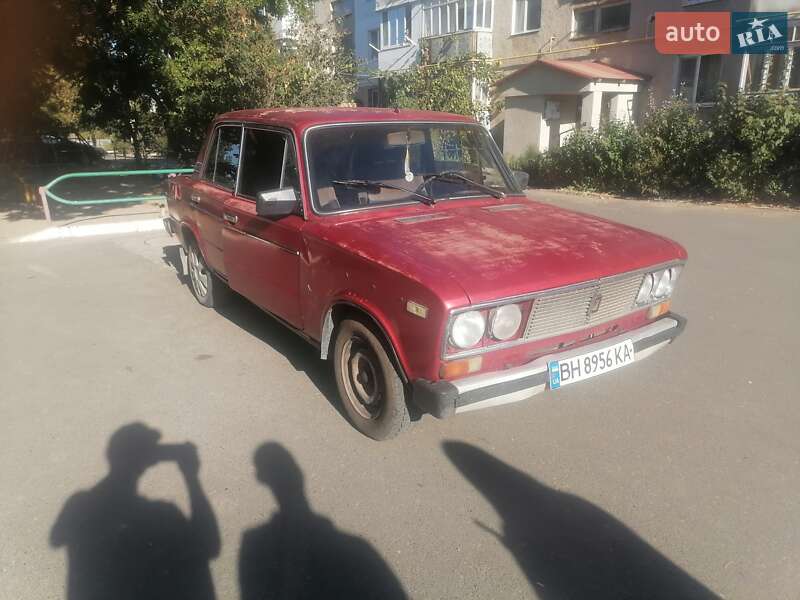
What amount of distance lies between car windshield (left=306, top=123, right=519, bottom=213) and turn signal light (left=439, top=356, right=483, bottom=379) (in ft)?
4.60

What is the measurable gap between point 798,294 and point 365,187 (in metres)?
5.24

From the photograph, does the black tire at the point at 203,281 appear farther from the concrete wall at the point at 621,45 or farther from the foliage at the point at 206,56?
the concrete wall at the point at 621,45

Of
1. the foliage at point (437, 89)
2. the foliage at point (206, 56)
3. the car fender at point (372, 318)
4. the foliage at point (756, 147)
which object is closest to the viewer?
the car fender at point (372, 318)

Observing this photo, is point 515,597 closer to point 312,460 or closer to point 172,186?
point 312,460

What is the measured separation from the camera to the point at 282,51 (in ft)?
45.2

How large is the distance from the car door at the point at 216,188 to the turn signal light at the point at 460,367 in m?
2.77

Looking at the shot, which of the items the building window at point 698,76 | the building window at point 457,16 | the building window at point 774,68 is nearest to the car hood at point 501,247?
the building window at point 774,68

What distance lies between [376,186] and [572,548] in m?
2.48

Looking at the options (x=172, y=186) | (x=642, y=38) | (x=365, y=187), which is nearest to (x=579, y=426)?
(x=365, y=187)

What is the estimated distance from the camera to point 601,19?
2019 cm

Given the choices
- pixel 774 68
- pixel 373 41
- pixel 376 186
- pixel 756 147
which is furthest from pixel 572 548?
pixel 373 41

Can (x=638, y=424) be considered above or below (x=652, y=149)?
below

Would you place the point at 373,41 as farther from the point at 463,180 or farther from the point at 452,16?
the point at 463,180

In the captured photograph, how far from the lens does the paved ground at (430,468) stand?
103 inches
